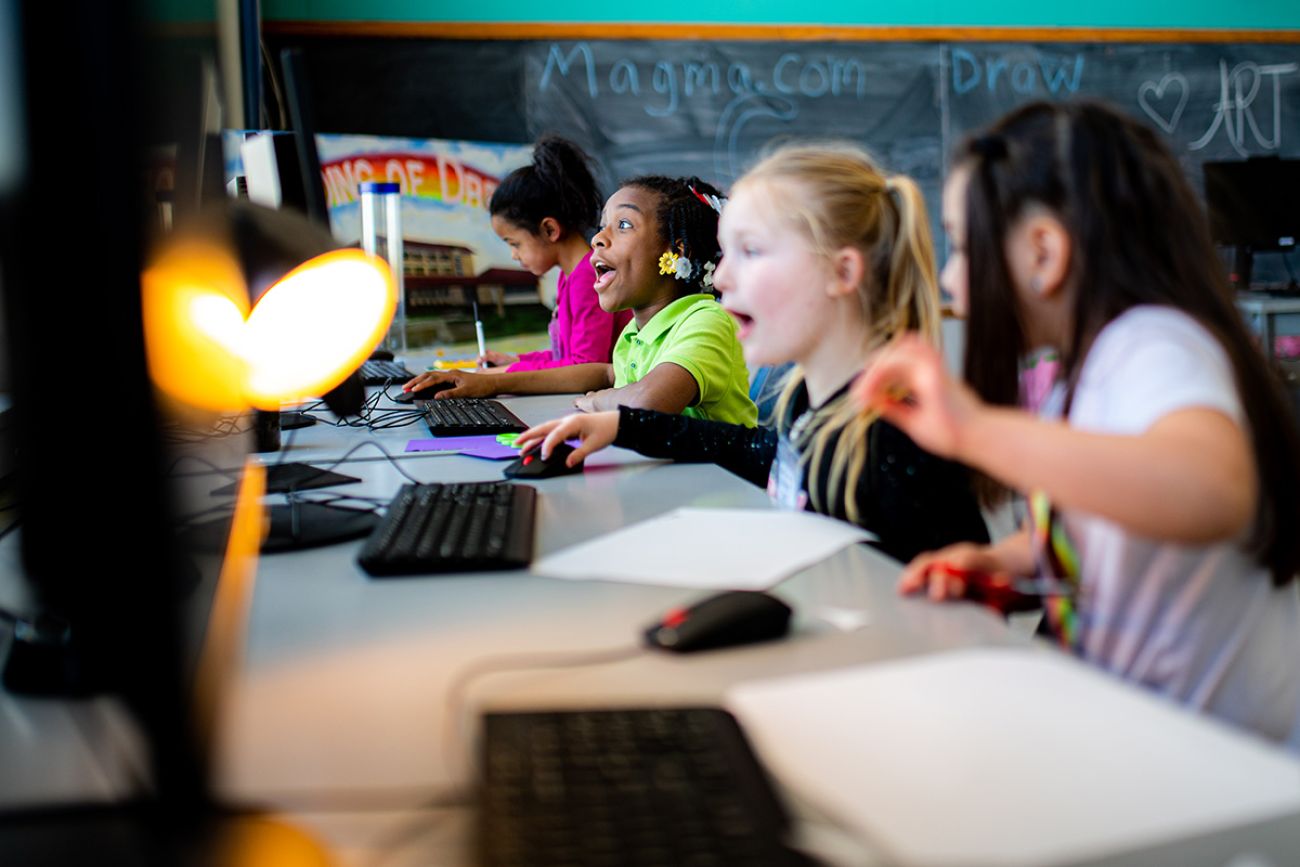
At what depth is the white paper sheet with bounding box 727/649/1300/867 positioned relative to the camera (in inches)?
20.0

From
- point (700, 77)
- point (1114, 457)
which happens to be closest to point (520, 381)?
point (1114, 457)

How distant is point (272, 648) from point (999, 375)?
26.3 inches

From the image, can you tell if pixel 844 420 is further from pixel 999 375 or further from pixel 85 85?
pixel 85 85

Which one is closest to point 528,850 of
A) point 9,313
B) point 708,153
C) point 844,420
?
point 9,313

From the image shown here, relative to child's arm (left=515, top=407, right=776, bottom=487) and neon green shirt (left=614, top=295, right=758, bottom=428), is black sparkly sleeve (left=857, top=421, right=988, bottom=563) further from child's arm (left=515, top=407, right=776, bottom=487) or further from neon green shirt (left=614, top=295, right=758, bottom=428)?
neon green shirt (left=614, top=295, right=758, bottom=428)

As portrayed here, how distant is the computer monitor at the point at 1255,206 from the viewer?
12.2 ft

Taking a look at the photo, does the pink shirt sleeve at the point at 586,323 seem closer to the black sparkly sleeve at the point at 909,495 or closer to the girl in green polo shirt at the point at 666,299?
the girl in green polo shirt at the point at 666,299

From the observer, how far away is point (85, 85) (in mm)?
431

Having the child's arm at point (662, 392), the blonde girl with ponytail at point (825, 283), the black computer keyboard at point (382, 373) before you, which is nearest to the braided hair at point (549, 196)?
the black computer keyboard at point (382, 373)

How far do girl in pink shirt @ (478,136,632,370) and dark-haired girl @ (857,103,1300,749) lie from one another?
1798 mm

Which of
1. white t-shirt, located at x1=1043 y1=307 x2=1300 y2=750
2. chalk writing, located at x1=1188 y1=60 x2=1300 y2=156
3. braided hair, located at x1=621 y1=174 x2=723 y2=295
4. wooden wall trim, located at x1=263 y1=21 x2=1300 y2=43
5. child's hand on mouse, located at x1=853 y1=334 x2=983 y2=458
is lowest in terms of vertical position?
white t-shirt, located at x1=1043 y1=307 x2=1300 y2=750

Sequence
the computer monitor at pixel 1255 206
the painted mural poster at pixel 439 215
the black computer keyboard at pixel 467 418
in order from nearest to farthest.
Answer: the black computer keyboard at pixel 467 418
the painted mural poster at pixel 439 215
the computer monitor at pixel 1255 206

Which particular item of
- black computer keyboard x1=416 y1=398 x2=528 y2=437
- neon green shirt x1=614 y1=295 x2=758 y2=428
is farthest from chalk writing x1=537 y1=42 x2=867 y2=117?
black computer keyboard x1=416 y1=398 x2=528 y2=437

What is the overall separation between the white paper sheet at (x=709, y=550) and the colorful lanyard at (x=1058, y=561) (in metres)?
0.15
